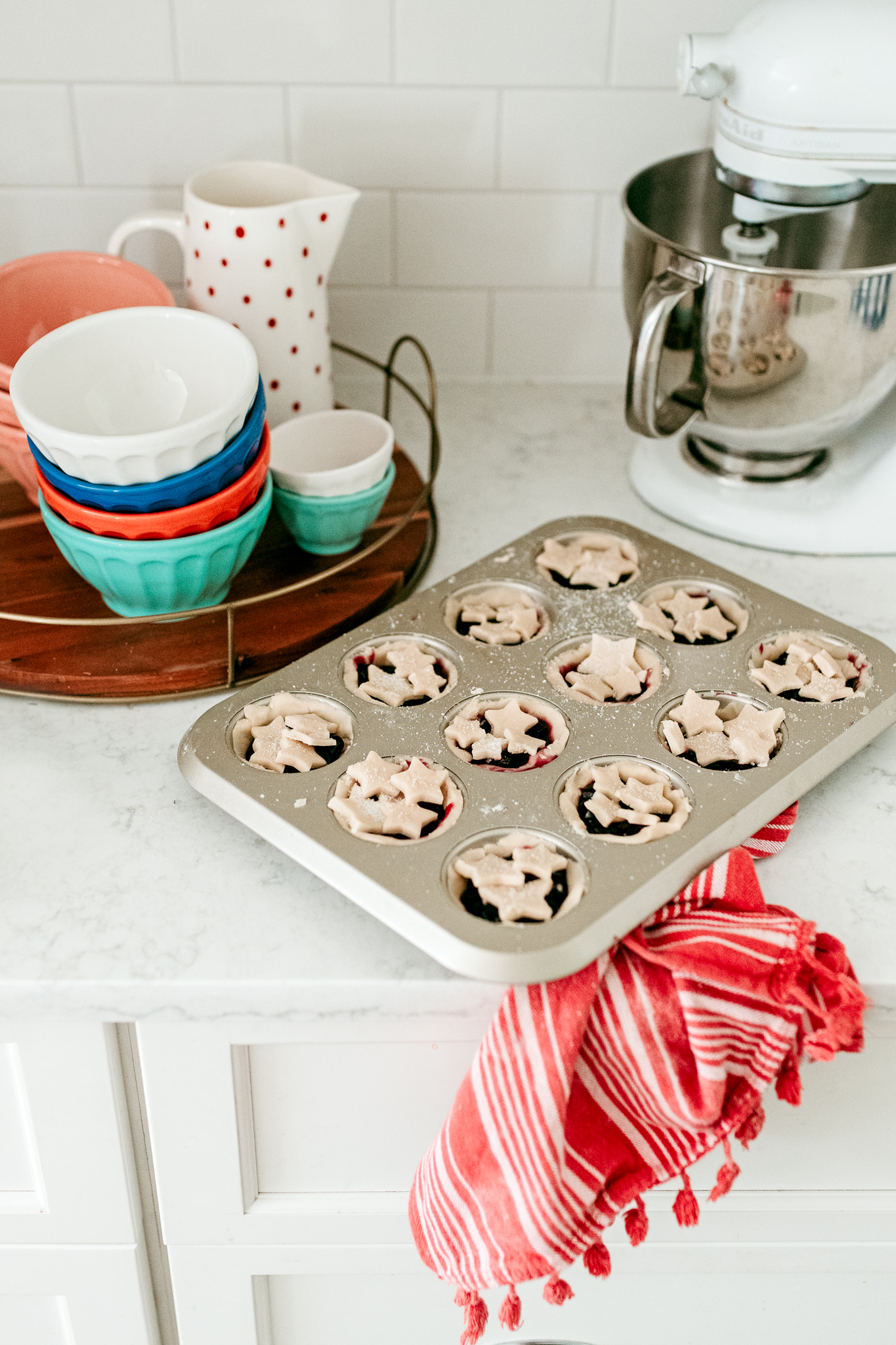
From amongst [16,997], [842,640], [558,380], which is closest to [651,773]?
[842,640]

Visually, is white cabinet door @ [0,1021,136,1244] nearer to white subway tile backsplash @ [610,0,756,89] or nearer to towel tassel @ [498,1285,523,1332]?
towel tassel @ [498,1285,523,1332]

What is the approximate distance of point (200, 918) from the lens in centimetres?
64

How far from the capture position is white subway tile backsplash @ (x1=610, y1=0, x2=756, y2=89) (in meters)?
1.00

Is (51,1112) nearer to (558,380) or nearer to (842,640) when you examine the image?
(842,640)

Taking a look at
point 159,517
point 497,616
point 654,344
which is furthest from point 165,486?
point 654,344

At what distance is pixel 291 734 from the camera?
0.70m

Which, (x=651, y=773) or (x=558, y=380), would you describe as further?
(x=558, y=380)

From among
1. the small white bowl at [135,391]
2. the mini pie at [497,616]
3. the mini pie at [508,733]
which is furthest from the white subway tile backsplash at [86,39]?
the mini pie at [508,733]

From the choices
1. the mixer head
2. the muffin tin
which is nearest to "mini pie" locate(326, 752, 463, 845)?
the muffin tin

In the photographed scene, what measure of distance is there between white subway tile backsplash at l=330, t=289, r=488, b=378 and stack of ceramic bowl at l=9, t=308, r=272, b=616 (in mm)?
356

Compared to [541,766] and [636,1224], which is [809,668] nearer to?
[541,766]

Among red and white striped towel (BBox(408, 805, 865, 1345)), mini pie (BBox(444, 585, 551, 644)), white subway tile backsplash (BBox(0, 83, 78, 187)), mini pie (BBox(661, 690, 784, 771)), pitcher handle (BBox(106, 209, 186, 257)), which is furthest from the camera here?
Result: white subway tile backsplash (BBox(0, 83, 78, 187))

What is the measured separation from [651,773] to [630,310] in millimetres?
433

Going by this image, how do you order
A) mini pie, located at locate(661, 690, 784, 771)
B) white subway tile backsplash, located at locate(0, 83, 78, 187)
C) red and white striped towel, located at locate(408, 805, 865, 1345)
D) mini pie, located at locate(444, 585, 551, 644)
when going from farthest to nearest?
white subway tile backsplash, located at locate(0, 83, 78, 187) → mini pie, located at locate(444, 585, 551, 644) → mini pie, located at locate(661, 690, 784, 771) → red and white striped towel, located at locate(408, 805, 865, 1345)
